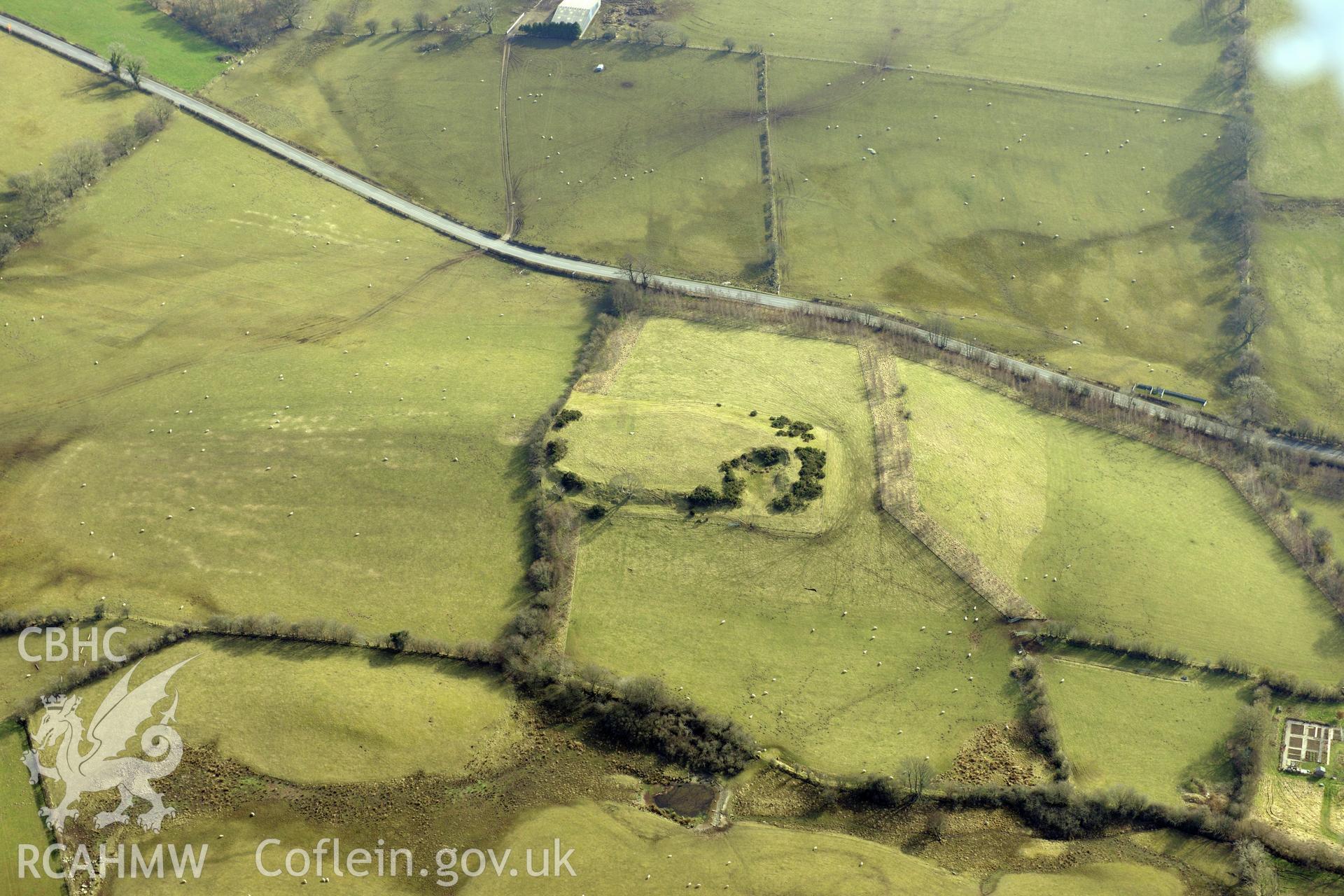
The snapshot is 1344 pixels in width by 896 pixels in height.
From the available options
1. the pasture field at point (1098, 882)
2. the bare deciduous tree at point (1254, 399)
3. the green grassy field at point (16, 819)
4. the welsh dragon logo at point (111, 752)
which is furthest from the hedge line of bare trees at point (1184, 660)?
the green grassy field at point (16, 819)

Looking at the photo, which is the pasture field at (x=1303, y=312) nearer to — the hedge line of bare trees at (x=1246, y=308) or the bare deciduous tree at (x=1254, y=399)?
the hedge line of bare trees at (x=1246, y=308)

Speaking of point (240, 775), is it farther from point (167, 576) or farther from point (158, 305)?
point (158, 305)

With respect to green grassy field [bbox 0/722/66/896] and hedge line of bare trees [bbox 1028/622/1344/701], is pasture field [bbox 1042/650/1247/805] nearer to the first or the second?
hedge line of bare trees [bbox 1028/622/1344/701]

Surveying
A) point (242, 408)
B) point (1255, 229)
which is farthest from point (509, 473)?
point (1255, 229)

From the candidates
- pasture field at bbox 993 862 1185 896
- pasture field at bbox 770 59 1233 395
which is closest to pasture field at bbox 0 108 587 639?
pasture field at bbox 770 59 1233 395

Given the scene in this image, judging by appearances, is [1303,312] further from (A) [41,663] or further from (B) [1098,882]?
(A) [41,663]

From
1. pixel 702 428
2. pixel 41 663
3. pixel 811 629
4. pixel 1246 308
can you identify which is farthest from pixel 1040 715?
pixel 41 663
